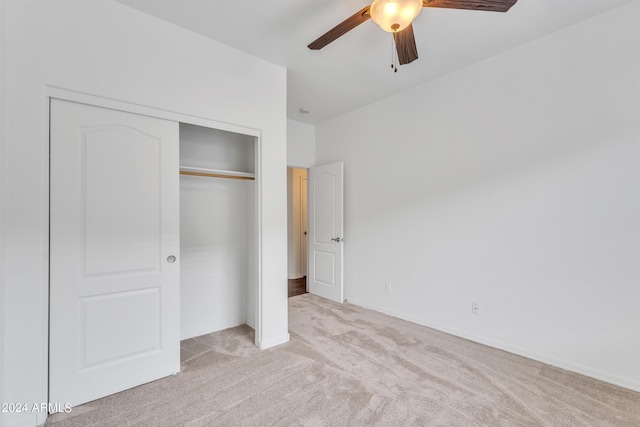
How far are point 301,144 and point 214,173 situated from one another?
199 centimetres

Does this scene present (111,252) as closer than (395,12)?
No

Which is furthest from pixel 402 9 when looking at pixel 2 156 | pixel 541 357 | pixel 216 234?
pixel 541 357

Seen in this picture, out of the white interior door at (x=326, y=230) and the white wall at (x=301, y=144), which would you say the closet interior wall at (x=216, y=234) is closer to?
the white wall at (x=301, y=144)

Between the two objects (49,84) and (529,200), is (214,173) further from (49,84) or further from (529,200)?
(529,200)

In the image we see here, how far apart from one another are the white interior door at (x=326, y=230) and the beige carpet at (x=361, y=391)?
4.73 ft

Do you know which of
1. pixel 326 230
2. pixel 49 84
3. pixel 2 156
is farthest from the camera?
pixel 326 230

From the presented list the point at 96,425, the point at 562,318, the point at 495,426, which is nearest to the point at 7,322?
the point at 96,425

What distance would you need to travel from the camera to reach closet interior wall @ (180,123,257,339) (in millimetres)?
2969

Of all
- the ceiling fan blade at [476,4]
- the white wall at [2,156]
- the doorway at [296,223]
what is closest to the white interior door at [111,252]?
the white wall at [2,156]

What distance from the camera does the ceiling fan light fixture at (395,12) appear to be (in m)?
1.53

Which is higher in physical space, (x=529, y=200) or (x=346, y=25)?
(x=346, y=25)

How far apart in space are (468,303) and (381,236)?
128 centimetres

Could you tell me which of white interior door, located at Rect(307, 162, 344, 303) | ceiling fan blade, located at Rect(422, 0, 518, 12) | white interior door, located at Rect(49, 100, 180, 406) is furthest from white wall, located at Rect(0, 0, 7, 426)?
white interior door, located at Rect(307, 162, 344, 303)

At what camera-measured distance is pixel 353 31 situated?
2.37 meters
